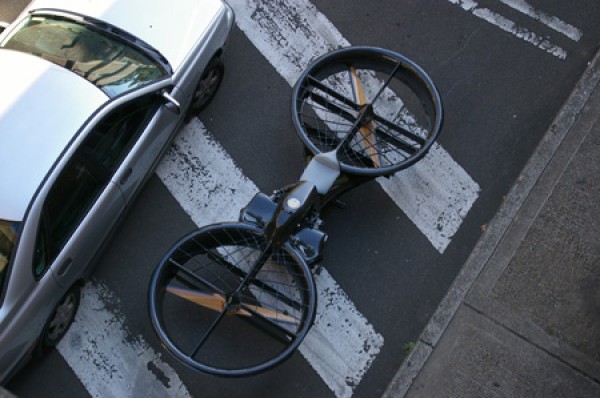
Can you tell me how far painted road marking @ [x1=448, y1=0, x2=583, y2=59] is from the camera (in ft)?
27.2

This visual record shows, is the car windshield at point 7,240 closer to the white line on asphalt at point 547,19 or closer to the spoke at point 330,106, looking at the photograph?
the spoke at point 330,106

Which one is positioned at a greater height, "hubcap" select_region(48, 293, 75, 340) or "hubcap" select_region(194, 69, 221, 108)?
"hubcap" select_region(194, 69, 221, 108)

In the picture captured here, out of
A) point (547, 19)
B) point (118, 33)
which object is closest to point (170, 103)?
point (118, 33)

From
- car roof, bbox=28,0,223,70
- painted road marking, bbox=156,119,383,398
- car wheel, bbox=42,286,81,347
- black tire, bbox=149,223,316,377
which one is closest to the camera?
black tire, bbox=149,223,316,377

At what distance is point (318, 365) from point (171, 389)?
143 centimetres

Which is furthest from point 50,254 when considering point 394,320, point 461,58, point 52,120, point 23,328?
point 461,58

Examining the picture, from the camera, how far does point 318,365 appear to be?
7043mm

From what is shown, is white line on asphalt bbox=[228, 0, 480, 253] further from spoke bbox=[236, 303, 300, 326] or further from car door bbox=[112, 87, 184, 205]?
spoke bbox=[236, 303, 300, 326]

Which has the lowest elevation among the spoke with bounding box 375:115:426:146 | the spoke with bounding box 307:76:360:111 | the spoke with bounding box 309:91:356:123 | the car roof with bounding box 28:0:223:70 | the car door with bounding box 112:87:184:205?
the car door with bounding box 112:87:184:205

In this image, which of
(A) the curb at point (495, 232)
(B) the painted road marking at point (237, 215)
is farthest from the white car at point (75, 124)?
(A) the curb at point (495, 232)

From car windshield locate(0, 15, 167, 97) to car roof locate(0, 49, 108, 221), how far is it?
5.5 inches

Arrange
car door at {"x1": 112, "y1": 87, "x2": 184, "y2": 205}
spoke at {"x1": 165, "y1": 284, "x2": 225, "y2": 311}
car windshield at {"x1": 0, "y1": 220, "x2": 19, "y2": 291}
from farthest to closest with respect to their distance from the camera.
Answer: car door at {"x1": 112, "y1": 87, "x2": 184, "y2": 205}
spoke at {"x1": 165, "y1": 284, "x2": 225, "y2": 311}
car windshield at {"x1": 0, "y1": 220, "x2": 19, "y2": 291}

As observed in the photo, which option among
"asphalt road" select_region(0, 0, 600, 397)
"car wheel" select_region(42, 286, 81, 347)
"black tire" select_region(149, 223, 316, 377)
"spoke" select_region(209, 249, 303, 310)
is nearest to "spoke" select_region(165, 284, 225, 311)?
"black tire" select_region(149, 223, 316, 377)

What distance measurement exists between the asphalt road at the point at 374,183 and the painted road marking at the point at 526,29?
1.0 inches
